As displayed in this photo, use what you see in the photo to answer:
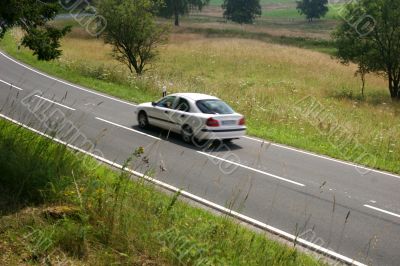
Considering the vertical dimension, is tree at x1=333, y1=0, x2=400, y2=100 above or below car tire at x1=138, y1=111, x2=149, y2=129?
above

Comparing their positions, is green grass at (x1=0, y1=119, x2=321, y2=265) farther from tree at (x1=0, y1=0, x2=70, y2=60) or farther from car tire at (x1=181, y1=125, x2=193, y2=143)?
car tire at (x1=181, y1=125, x2=193, y2=143)

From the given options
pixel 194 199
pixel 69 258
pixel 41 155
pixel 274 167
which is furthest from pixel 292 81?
pixel 69 258

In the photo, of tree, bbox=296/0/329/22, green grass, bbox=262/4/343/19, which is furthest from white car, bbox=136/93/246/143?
green grass, bbox=262/4/343/19

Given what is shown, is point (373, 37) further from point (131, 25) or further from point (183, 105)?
point (183, 105)

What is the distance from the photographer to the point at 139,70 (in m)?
31.9

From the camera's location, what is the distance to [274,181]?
1107 centimetres

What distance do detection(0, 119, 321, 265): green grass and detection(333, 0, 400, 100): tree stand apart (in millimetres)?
28754

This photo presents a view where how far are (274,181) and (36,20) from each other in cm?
664

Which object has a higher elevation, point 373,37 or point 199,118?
point 373,37

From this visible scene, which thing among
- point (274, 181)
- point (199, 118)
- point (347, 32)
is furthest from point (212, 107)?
point (347, 32)

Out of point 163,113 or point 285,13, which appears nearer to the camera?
point 163,113

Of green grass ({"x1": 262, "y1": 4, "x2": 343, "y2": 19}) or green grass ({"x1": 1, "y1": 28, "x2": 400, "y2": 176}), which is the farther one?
green grass ({"x1": 262, "y1": 4, "x2": 343, "y2": 19})

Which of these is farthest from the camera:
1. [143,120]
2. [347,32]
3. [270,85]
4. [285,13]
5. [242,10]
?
[285,13]

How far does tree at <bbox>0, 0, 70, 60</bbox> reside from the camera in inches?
301
